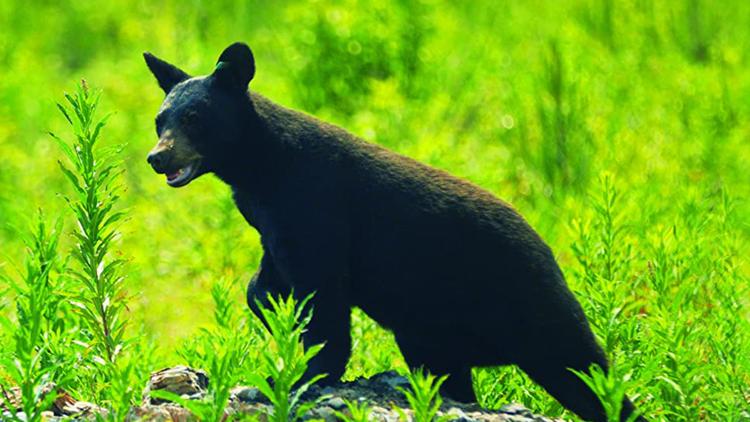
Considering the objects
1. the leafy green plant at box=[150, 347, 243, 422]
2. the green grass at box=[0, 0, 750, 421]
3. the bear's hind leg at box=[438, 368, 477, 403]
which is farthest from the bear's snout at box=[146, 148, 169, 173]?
the bear's hind leg at box=[438, 368, 477, 403]

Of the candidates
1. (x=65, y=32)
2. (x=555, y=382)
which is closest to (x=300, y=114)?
(x=555, y=382)

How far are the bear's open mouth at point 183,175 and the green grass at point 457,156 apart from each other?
242mm

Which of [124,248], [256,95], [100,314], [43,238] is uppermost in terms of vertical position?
[256,95]

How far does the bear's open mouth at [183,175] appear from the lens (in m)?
4.92

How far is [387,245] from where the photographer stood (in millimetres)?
4973

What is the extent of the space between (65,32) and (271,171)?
548 inches

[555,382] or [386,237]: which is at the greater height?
[386,237]

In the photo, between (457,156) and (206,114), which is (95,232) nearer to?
(206,114)

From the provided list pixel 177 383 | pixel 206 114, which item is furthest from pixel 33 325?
pixel 206 114

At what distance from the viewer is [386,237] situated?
16.3 ft

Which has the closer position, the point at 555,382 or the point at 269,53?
the point at 555,382

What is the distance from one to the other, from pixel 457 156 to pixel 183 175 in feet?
17.1

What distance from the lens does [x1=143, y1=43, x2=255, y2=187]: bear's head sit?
5035mm

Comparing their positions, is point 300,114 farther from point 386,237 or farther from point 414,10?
point 414,10
